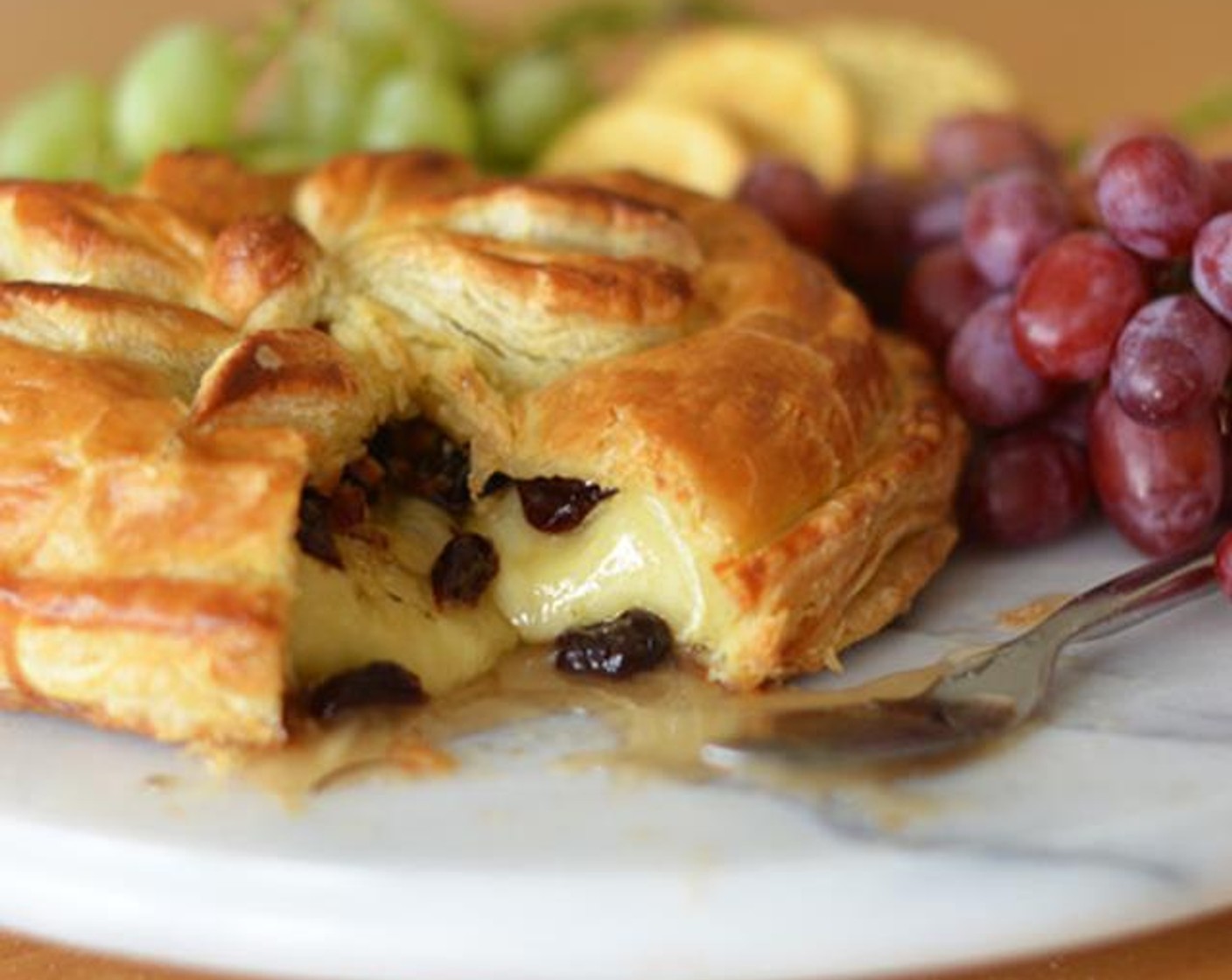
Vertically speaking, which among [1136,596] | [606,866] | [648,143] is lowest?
[606,866]

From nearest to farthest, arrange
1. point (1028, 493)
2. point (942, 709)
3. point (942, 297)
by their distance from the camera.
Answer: point (942, 709) < point (1028, 493) < point (942, 297)

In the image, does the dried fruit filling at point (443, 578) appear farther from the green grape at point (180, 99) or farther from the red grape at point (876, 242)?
the green grape at point (180, 99)

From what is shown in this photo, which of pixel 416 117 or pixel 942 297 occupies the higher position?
pixel 416 117

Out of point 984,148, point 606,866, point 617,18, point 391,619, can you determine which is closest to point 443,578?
point 391,619

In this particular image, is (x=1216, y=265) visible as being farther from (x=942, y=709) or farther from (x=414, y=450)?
(x=414, y=450)

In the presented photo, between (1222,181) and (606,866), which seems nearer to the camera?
(606,866)

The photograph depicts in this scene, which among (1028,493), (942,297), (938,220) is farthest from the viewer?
(938,220)

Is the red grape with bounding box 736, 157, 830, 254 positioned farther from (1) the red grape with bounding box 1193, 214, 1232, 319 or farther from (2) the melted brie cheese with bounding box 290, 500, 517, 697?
(2) the melted brie cheese with bounding box 290, 500, 517, 697
